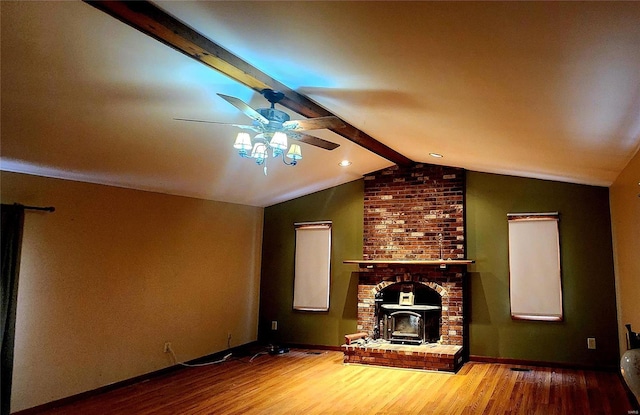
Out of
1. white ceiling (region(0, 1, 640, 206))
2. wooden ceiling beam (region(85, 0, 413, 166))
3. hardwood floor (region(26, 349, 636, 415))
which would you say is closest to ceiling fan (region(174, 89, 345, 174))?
wooden ceiling beam (region(85, 0, 413, 166))

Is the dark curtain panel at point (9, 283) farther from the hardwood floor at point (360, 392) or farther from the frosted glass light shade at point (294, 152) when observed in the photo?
the frosted glass light shade at point (294, 152)

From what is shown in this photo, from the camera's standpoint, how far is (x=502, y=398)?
4461 mm

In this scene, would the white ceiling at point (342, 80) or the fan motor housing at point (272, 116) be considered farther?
the fan motor housing at point (272, 116)

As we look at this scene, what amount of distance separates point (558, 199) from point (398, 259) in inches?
89.7

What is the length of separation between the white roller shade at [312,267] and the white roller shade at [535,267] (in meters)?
2.70

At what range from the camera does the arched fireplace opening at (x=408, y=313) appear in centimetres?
627

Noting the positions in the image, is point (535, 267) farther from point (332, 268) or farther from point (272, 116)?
point (272, 116)

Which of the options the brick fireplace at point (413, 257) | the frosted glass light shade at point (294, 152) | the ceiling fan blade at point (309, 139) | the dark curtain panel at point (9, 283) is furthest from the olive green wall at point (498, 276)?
the dark curtain panel at point (9, 283)

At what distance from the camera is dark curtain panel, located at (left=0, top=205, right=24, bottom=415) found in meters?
3.90

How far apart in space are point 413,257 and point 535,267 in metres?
1.61

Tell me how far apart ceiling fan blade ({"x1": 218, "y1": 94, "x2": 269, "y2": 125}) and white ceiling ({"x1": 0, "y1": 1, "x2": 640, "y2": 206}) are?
31cm

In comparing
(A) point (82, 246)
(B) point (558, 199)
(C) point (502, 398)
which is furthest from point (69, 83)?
(B) point (558, 199)

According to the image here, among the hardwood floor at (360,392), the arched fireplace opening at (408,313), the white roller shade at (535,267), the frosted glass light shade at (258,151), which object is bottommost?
the hardwood floor at (360,392)

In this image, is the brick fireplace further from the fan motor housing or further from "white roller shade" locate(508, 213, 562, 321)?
the fan motor housing
